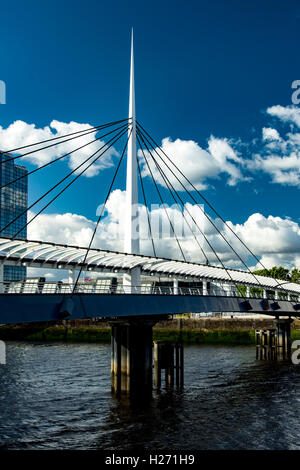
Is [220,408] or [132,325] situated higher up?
[132,325]

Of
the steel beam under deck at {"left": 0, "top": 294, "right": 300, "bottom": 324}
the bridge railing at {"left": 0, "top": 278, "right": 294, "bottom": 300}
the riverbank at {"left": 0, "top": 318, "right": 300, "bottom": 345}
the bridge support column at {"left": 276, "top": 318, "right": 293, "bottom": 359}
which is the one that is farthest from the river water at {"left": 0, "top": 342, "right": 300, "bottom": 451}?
the riverbank at {"left": 0, "top": 318, "right": 300, "bottom": 345}

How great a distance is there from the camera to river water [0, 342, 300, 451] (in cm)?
2009

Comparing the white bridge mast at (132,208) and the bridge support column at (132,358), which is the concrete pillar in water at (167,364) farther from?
the white bridge mast at (132,208)

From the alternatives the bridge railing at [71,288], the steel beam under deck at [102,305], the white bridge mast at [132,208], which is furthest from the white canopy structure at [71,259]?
the steel beam under deck at [102,305]

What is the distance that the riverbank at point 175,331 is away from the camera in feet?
216

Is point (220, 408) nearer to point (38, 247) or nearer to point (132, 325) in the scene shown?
point (132, 325)

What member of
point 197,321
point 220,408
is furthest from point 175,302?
point 197,321

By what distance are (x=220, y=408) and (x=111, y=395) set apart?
23.9 feet

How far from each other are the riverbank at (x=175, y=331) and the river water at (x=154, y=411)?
23216 millimetres

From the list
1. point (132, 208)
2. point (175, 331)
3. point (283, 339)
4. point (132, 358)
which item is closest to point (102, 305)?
point (132, 358)

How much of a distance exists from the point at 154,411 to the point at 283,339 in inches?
1264

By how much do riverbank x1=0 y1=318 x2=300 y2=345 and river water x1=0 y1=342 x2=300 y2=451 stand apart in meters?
23.2

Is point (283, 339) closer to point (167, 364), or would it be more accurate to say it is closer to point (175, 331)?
point (175, 331)

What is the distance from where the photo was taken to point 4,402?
27250 millimetres
